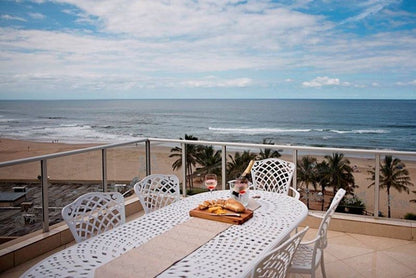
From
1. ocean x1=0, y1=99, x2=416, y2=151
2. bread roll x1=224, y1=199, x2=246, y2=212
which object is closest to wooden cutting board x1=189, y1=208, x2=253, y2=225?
bread roll x1=224, y1=199, x2=246, y2=212

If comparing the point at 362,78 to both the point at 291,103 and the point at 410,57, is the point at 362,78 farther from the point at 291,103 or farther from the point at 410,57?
the point at 291,103

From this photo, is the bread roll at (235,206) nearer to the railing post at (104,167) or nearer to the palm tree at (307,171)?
the palm tree at (307,171)

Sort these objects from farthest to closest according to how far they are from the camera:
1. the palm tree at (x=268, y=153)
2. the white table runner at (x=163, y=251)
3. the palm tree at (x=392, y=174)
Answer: the palm tree at (x=268, y=153)
the palm tree at (x=392, y=174)
the white table runner at (x=163, y=251)

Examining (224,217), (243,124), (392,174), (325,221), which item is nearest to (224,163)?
(392,174)

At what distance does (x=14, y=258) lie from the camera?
11.0ft

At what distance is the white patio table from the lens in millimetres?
1668

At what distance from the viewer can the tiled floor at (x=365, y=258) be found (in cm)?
321

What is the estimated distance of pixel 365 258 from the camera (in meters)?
3.50

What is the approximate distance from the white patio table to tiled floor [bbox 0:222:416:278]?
A: 1112mm

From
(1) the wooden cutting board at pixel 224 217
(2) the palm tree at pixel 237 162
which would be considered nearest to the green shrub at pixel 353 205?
(2) the palm tree at pixel 237 162

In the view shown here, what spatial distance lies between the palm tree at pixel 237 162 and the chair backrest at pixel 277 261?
304cm

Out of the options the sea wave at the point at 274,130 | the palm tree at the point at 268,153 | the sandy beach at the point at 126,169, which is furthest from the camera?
the sea wave at the point at 274,130

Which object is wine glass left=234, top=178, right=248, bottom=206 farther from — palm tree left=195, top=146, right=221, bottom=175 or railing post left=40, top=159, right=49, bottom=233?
palm tree left=195, top=146, right=221, bottom=175

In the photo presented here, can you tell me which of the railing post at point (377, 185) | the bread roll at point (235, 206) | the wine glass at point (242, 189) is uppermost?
the wine glass at point (242, 189)
